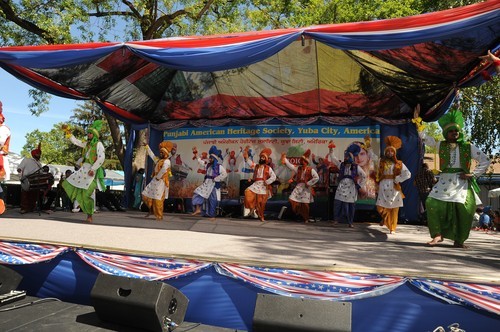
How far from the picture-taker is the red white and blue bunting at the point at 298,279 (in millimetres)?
2293

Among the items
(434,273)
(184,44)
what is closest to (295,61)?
A: (184,44)

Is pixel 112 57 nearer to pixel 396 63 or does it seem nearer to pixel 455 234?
pixel 396 63

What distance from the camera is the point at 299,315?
7.03ft

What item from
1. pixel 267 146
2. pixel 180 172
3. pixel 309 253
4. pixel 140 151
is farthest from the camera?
pixel 140 151

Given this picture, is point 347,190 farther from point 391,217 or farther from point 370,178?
point 370,178

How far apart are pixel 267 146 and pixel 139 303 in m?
6.66

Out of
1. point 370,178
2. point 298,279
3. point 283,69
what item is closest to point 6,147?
point 298,279

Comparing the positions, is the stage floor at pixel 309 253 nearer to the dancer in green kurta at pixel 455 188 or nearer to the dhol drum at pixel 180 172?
the dancer in green kurta at pixel 455 188

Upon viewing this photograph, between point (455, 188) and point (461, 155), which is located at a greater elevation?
point (461, 155)

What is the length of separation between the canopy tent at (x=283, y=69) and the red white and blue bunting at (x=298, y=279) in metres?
2.50

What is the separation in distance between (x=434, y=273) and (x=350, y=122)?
6.17m

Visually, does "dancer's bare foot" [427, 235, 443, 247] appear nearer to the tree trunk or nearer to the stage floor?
the stage floor

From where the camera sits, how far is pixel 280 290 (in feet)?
8.36

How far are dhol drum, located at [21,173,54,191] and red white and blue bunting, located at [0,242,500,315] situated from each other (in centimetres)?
479
